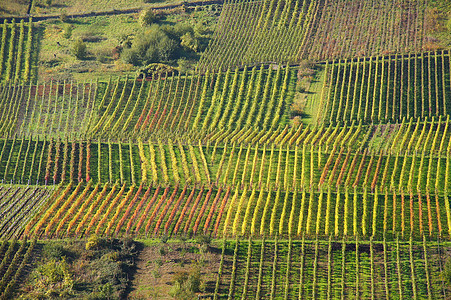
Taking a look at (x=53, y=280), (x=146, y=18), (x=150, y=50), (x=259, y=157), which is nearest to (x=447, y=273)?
(x=259, y=157)

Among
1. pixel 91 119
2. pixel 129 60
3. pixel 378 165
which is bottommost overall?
pixel 378 165

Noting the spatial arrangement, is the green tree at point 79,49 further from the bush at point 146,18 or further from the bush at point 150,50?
the bush at point 146,18

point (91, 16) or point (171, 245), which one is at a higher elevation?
point (91, 16)

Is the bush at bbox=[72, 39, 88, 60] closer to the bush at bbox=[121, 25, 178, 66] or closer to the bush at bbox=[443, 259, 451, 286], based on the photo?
the bush at bbox=[121, 25, 178, 66]

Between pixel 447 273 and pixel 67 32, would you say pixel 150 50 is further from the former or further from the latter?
pixel 447 273

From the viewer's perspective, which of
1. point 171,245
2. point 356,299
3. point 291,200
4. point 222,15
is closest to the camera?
point 356,299

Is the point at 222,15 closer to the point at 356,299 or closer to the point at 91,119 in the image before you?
the point at 91,119

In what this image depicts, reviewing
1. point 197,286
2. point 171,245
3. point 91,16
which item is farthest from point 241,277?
point 91,16
